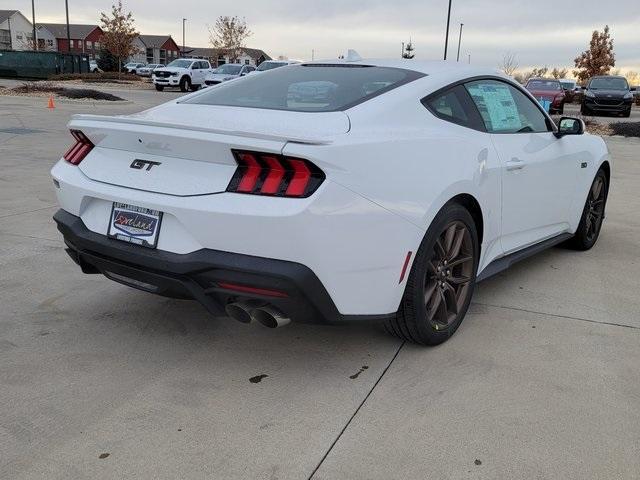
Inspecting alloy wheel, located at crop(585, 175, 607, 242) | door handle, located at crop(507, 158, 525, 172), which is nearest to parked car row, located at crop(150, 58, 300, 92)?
alloy wheel, located at crop(585, 175, 607, 242)

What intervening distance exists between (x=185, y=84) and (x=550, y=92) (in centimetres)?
1855

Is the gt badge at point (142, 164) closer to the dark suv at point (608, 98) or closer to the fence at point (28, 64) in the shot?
the dark suv at point (608, 98)

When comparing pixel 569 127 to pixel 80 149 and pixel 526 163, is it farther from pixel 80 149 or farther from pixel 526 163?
pixel 80 149

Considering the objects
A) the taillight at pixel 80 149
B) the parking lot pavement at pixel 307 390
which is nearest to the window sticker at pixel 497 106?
the parking lot pavement at pixel 307 390

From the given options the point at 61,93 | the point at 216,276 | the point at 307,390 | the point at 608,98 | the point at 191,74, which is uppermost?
the point at 191,74

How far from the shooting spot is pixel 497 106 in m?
3.90

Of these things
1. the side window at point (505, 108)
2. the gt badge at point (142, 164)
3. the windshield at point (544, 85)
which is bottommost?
the gt badge at point (142, 164)

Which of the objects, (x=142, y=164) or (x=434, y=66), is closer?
(x=142, y=164)

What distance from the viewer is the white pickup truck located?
31688 mm

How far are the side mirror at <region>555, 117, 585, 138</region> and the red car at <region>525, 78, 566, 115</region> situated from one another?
18.9 metres

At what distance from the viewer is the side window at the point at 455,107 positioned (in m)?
3.31

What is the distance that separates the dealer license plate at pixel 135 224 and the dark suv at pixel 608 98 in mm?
24318

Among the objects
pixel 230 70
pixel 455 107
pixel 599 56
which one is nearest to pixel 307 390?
pixel 455 107

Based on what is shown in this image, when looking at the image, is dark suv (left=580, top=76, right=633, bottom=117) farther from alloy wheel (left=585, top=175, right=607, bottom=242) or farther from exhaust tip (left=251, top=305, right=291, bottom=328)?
exhaust tip (left=251, top=305, right=291, bottom=328)
